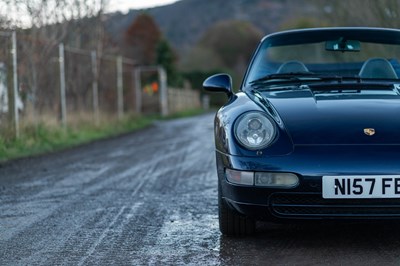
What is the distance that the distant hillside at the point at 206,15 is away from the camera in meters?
97.1

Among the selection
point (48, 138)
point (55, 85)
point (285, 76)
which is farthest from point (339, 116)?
point (55, 85)

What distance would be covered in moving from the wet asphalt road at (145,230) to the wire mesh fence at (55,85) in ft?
13.1

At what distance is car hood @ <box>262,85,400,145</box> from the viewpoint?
3.94m

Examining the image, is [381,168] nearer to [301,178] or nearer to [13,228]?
[301,178]

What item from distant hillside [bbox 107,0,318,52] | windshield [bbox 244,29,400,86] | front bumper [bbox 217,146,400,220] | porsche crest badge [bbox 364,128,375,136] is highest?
distant hillside [bbox 107,0,318,52]

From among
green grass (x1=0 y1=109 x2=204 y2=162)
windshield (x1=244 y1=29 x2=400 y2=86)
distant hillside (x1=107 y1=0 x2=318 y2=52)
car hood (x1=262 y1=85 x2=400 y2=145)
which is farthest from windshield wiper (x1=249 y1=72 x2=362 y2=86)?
distant hillside (x1=107 y1=0 x2=318 y2=52)

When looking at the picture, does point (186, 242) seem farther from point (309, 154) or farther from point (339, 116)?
point (339, 116)

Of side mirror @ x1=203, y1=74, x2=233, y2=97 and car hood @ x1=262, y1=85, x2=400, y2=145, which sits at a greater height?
side mirror @ x1=203, y1=74, x2=233, y2=97

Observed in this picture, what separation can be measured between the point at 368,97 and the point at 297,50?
152 cm

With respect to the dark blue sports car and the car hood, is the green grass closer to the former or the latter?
the dark blue sports car

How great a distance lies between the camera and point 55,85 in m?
15.3

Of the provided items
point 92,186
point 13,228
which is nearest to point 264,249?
point 13,228

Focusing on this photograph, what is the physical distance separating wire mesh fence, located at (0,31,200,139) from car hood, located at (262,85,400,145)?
804 cm

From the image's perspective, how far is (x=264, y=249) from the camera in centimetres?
411
